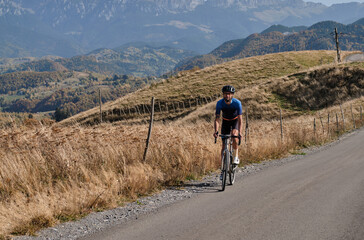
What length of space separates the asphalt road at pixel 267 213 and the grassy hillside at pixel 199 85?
46.7m

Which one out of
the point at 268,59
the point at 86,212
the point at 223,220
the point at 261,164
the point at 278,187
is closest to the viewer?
the point at 223,220

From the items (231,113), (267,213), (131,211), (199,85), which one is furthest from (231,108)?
(199,85)

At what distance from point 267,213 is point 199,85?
63.4m

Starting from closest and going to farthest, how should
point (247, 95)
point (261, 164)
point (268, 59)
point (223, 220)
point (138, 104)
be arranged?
point (223, 220) < point (261, 164) < point (247, 95) < point (138, 104) < point (268, 59)

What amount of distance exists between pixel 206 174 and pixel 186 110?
4719 cm

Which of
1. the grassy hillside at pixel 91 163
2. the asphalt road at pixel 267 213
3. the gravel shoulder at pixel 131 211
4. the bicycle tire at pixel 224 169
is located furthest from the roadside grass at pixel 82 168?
the bicycle tire at pixel 224 169

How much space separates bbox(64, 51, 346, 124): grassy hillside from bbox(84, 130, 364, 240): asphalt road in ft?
153

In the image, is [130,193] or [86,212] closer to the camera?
[86,212]

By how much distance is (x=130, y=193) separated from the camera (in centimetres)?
752

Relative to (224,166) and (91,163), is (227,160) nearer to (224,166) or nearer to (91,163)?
(224,166)

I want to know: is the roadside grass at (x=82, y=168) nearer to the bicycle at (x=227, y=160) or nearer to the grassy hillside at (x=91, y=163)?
the grassy hillside at (x=91, y=163)

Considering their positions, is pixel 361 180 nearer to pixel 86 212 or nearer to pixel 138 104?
pixel 86 212

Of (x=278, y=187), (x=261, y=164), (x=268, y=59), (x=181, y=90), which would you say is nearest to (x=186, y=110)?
(x=181, y=90)

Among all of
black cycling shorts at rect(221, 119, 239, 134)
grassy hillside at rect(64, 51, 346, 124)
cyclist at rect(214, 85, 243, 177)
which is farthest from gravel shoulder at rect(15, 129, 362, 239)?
grassy hillside at rect(64, 51, 346, 124)
